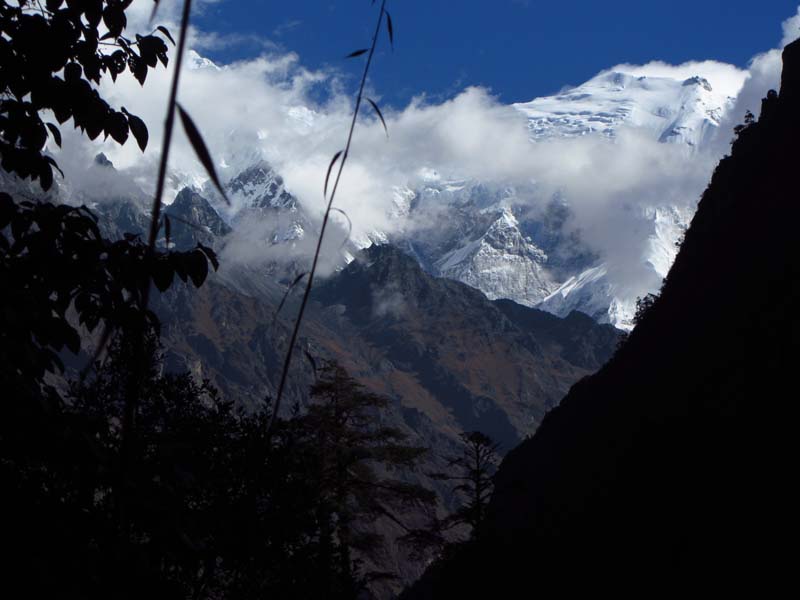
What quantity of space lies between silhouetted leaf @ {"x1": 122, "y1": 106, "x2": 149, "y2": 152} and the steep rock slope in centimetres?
1227

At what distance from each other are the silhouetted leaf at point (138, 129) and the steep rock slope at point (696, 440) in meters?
12.3

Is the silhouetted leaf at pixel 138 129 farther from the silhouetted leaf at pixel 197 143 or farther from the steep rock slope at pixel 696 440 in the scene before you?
the steep rock slope at pixel 696 440

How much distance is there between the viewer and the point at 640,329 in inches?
1230

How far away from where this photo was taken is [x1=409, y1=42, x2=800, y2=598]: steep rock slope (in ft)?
54.0

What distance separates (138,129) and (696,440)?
59.9ft

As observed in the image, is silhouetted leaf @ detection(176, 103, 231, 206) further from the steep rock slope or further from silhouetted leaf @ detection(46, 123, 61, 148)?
the steep rock slope

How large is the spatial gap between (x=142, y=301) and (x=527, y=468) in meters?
32.8

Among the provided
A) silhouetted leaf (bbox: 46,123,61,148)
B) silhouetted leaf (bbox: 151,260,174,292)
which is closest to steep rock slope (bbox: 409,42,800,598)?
silhouetted leaf (bbox: 151,260,174,292)

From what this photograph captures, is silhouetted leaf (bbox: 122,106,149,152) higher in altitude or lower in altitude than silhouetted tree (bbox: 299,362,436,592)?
lower

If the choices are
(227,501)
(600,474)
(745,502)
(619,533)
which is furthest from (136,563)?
(600,474)

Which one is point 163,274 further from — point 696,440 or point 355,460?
point 355,460

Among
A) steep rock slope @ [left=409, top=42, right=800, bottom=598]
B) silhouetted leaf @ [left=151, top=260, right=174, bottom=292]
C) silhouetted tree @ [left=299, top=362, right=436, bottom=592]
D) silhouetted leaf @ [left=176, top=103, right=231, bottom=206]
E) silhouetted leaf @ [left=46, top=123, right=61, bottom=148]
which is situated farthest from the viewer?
silhouetted tree @ [left=299, top=362, right=436, bottom=592]

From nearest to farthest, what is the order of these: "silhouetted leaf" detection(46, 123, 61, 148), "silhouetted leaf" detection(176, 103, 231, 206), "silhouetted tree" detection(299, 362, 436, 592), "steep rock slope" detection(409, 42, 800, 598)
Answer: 1. "silhouetted leaf" detection(176, 103, 231, 206)
2. "silhouetted leaf" detection(46, 123, 61, 148)
3. "steep rock slope" detection(409, 42, 800, 598)
4. "silhouetted tree" detection(299, 362, 436, 592)

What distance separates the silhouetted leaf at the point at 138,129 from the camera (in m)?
4.49
